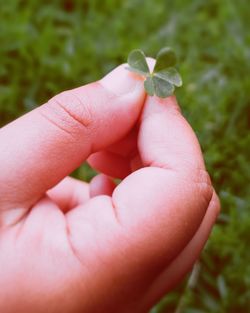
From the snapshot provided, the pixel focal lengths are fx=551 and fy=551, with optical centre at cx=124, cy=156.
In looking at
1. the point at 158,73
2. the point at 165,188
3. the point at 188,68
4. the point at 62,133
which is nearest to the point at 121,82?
the point at 158,73

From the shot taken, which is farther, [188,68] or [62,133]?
[188,68]

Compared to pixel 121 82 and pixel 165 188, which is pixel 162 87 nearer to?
pixel 121 82

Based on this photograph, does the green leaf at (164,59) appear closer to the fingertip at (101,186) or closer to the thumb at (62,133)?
the thumb at (62,133)

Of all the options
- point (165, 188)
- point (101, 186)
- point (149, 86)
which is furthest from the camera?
point (101, 186)

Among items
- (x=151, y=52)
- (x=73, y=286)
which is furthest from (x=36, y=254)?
(x=151, y=52)

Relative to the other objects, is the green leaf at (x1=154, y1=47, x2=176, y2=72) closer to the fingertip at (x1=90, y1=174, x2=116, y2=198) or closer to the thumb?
the thumb

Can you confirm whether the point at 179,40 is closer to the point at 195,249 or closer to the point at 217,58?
the point at 217,58

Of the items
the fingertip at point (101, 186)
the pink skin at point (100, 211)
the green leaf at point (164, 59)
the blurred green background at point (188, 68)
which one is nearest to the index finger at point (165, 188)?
the pink skin at point (100, 211)
